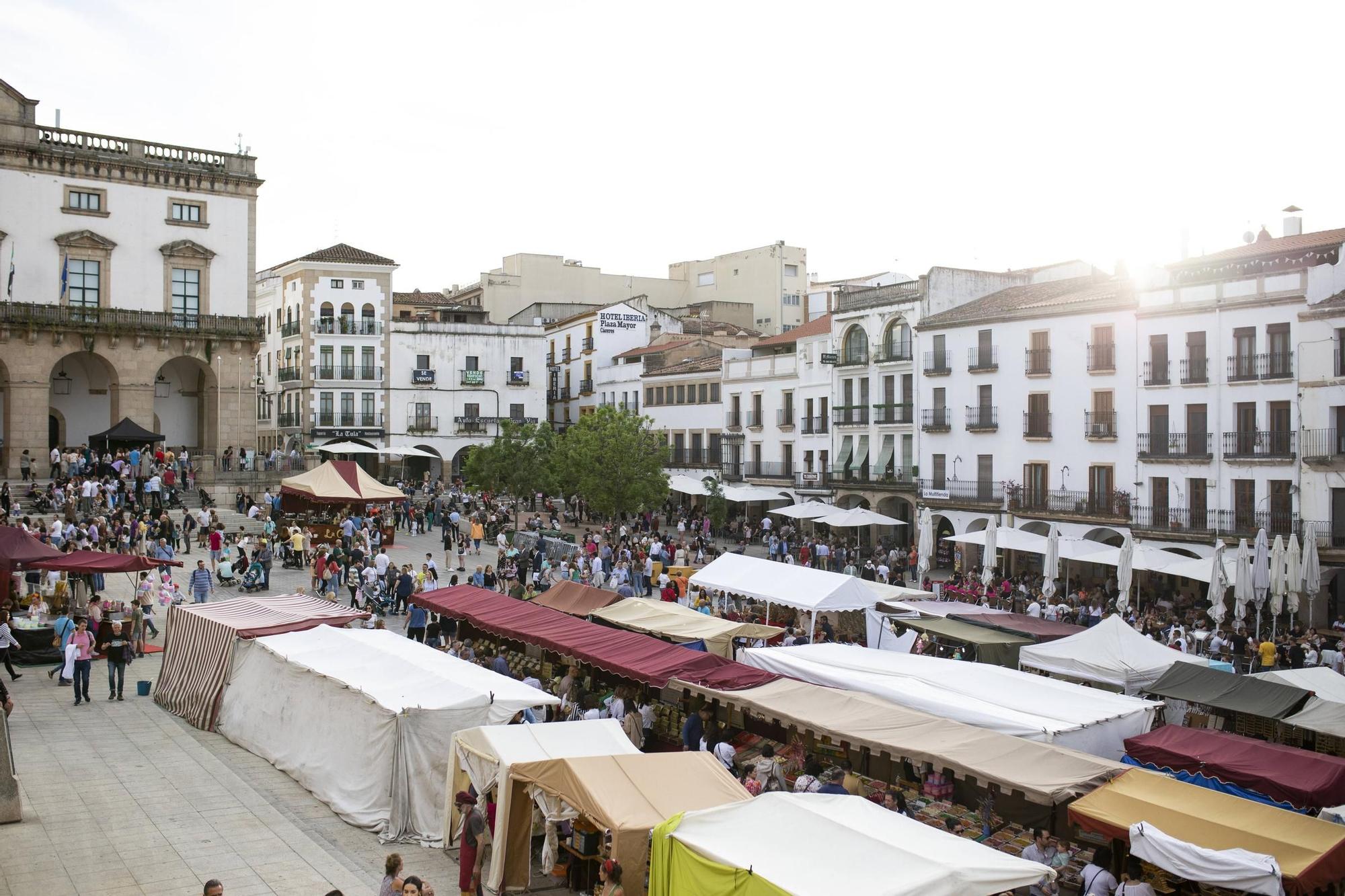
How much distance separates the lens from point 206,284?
49531 mm

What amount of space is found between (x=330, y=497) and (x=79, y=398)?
18122 mm

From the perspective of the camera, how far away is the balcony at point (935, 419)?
46.4 m

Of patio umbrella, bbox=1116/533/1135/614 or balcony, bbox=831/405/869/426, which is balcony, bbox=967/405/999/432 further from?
patio umbrella, bbox=1116/533/1135/614

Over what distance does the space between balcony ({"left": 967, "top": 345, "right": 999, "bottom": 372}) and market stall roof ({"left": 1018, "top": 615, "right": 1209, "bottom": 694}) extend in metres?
25.6

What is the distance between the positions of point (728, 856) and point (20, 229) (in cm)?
4592

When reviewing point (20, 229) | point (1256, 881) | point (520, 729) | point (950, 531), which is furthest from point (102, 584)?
point (950, 531)

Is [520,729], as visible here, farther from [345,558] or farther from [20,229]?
[20,229]

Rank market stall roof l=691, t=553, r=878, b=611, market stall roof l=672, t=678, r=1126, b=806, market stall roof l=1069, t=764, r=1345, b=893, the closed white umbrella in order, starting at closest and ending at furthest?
market stall roof l=1069, t=764, r=1345, b=893, market stall roof l=672, t=678, r=1126, b=806, market stall roof l=691, t=553, r=878, b=611, the closed white umbrella

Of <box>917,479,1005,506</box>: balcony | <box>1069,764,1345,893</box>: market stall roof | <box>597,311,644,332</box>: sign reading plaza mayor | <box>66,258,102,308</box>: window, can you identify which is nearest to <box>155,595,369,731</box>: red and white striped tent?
<box>1069,764,1345,893</box>: market stall roof

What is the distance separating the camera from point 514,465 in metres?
52.9

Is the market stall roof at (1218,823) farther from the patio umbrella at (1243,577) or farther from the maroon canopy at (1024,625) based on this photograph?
Result: the patio umbrella at (1243,577)

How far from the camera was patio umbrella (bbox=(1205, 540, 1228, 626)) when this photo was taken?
27.2m

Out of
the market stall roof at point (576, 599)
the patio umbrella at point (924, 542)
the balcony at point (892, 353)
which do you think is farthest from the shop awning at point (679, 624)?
the balcony at point (892, 353)

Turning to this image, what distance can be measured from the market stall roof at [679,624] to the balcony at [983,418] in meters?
24.4
